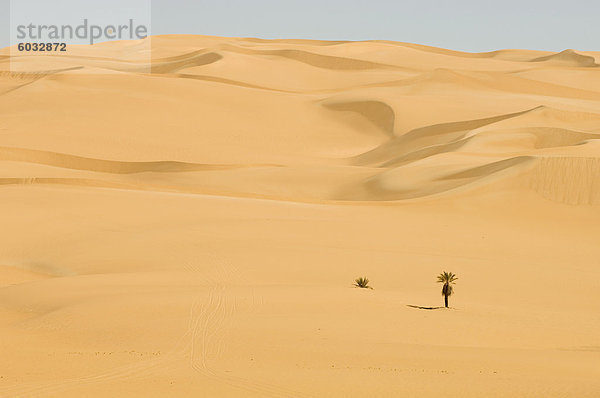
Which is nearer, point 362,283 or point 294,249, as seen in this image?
point 362,283

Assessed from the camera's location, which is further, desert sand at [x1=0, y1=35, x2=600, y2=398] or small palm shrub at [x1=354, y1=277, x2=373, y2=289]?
small palm shrub at [x1=354, y1=277, x2=373, y2=289]

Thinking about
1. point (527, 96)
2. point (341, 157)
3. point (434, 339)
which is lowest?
point (434, 339)

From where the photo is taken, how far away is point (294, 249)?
21578mm

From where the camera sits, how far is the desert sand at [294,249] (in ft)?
37.4

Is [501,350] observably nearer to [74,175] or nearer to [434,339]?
[434,339]

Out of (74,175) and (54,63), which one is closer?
(74,175)

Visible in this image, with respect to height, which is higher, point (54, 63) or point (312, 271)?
point (54, 63)

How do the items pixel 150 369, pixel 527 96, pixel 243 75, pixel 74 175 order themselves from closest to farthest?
1. pixel 150 369
2. pixel 74 175
3. pixel 527 96
4. pixel 243 75

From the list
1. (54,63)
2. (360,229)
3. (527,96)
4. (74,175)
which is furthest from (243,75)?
(360,229)

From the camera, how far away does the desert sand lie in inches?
449

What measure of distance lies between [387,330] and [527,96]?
179ft

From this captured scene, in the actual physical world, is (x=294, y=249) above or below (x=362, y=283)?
above

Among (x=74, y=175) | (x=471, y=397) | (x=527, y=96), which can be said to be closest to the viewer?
(x=471, y=397)

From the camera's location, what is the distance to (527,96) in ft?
Answer: 216
